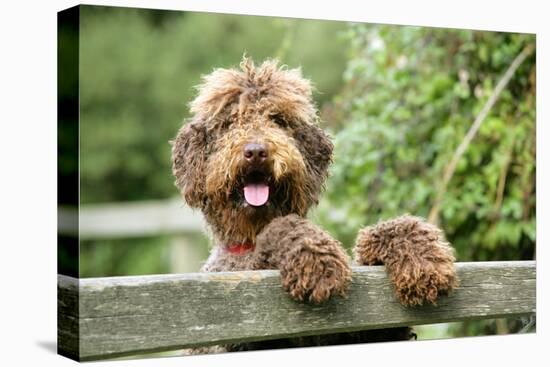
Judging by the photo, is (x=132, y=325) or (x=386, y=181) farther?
(x=386, y=181)

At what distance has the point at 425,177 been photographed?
6.64 metres

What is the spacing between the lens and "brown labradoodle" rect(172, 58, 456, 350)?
313 centimetres

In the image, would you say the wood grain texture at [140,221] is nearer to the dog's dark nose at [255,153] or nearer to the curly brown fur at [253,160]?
the curly brown fur at [253,160]

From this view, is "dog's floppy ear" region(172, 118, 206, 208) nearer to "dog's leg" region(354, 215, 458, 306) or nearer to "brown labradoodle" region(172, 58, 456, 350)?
"brown labradoodle" region(172, 58, 456, 350)

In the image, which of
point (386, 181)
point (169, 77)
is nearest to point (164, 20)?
point (169, 77)

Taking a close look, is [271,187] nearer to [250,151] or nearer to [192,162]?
[250,151]

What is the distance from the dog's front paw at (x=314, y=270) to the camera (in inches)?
113

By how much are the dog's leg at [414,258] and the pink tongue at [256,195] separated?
460 mm

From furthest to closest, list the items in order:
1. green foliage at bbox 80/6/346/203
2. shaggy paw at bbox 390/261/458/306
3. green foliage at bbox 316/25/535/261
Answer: green foliage at bbox 80/6/346/203
green foliage at bbox 316/25/535/261
shaggy paw at bbox 390/261/458/306

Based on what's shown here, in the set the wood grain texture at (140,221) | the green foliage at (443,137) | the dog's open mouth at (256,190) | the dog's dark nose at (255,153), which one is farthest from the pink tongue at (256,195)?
the wood grain texture at (140,221)

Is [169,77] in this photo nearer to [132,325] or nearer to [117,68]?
[117,68]

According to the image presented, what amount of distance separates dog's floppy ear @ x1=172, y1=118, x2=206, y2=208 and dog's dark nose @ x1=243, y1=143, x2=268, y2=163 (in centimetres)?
Answer: 28

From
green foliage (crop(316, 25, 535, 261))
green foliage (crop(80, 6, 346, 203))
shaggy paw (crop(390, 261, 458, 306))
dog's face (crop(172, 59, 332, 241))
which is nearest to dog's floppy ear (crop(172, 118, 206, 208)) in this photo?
dog's face (crop(172, 59, 332, 241))

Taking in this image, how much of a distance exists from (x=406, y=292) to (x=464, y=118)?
11.3 feet
